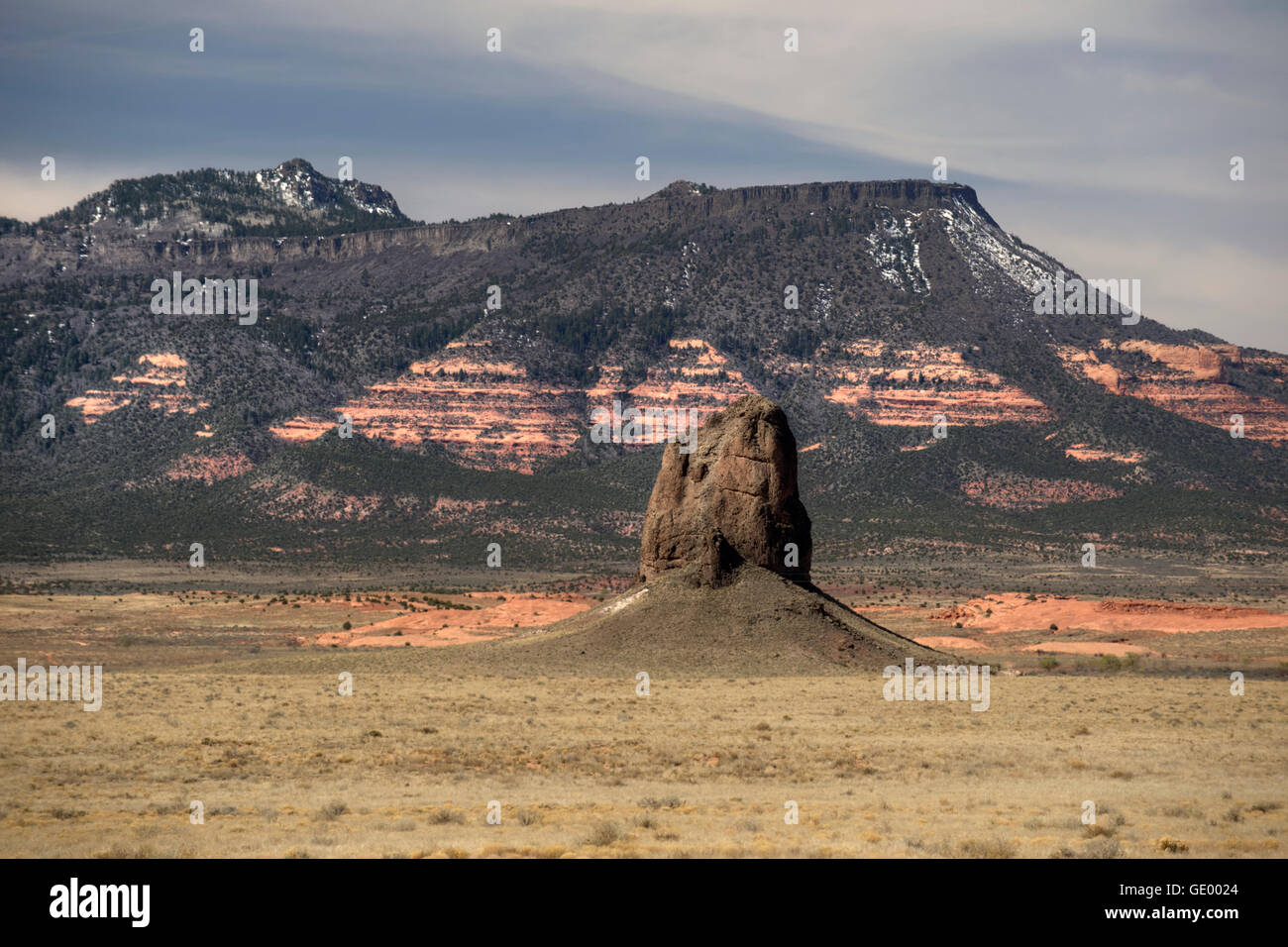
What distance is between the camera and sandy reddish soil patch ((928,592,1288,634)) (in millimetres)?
60406

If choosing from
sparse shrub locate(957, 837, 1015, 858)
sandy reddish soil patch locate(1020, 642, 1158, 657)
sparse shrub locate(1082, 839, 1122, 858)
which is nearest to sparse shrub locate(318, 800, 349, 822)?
sparse shrub locate(957, 837, 1015, 858)

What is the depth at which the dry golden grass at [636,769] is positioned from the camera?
1759 cm

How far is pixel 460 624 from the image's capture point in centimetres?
6147

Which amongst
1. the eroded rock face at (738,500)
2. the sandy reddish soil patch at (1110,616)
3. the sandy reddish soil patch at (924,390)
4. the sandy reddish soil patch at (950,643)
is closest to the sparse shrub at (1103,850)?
the eroded rock face at (738,500)

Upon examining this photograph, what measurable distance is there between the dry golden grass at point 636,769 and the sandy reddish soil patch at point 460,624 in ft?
57.1

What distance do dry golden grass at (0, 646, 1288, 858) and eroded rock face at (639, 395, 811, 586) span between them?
16.1 ft

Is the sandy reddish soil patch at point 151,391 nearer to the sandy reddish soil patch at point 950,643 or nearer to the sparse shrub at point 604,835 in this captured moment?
the sandy reddish soil patch at point 950,643

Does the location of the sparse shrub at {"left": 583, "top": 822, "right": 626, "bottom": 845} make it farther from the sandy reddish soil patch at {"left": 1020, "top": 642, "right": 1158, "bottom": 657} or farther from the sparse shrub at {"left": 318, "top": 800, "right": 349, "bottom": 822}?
the sandy reddish soil patch at {"left": 1020, "top": 642, "right": 1158, "bottom": 657}

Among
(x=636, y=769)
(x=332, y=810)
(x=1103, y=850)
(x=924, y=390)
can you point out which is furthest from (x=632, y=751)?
(x=924, y=390)

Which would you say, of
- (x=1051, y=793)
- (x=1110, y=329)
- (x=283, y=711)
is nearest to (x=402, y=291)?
(x=1110, y=329)

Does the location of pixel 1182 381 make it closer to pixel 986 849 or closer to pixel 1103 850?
pixel 1103 850

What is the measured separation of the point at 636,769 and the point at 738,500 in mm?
17987
